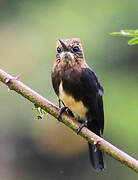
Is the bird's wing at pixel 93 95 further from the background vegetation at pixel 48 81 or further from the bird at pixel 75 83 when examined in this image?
the background vegetation at pixel 48 81

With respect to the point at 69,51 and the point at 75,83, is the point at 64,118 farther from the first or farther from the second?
the point at 69,51

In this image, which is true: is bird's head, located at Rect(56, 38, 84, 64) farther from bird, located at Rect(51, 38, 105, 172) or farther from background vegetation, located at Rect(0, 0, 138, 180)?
background vegetation, located at Rect(0, 0, 138, 180)

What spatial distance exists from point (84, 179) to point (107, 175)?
38 cm

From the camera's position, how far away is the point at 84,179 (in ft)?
28.7

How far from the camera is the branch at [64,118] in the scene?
8.57 feet

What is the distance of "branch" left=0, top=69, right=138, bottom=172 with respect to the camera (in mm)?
2612

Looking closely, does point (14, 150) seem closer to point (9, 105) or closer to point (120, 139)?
point (9, 105)

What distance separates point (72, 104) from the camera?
12.4 feet

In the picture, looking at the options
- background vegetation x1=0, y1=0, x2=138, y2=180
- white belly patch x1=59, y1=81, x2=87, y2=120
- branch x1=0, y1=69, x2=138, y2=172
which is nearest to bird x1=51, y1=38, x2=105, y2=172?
white belly patch x1=59, y1=81, x2=87, y2=120

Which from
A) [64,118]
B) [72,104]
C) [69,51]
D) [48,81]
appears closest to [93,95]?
[72,104]

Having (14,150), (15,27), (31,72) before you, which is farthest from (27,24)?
(14,150)

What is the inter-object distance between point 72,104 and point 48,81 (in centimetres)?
367

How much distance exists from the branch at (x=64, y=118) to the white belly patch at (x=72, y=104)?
0.61 metres

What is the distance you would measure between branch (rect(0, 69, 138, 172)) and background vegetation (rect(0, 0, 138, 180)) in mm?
4479
